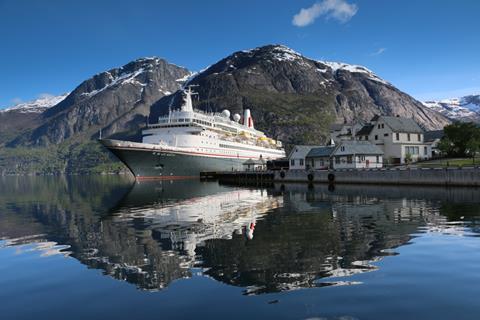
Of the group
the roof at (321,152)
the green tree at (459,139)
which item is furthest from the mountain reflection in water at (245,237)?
the green tree at (459,139)

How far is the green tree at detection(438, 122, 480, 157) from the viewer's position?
72688mm

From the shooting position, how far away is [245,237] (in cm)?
2055

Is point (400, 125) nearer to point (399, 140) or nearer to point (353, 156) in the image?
point (399, 140)

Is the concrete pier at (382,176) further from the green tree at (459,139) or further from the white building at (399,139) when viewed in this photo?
the green tree at (459,139)

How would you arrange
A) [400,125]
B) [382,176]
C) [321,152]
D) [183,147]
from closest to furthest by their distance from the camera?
[382,176] < [321,152] < [400,125] < [183,147]

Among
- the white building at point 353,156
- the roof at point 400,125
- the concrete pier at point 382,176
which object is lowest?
the concrete pier at point 382,176

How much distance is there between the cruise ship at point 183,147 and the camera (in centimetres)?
7788

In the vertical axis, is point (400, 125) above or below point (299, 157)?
above

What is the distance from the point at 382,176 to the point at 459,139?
27158 millimetres

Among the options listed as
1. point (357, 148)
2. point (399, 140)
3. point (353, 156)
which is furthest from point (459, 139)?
point (353, 156)

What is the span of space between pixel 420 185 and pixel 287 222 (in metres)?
34.6

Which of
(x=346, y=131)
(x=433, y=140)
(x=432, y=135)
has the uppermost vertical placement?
(x=346, y=131)

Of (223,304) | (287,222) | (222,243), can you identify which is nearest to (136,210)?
(287,222)

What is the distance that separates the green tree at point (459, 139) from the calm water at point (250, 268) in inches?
2094
